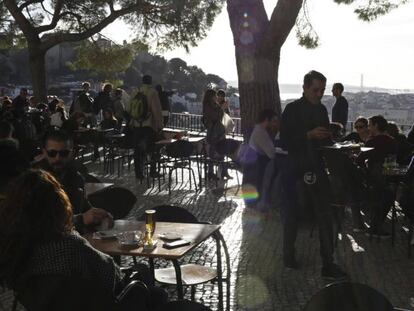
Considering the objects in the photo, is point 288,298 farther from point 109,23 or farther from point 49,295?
point 109,23

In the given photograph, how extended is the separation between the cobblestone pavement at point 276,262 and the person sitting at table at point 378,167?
0.24 metres

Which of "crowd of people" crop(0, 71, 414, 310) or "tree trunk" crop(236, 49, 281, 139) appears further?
"tree trunk" crop(236, 49, 281, 139)

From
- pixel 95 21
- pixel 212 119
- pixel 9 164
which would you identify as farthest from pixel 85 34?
pixel 9 164

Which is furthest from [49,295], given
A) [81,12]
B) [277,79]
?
[81,12]

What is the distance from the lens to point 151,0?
58.5ft

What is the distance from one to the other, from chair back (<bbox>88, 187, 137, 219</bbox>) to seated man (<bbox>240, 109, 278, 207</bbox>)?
315cm

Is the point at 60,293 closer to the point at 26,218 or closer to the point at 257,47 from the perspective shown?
the point at 26,218

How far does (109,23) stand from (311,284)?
14371 mm

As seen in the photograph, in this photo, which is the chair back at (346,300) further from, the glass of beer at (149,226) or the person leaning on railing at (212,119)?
the person leaning on railing at (212,119)

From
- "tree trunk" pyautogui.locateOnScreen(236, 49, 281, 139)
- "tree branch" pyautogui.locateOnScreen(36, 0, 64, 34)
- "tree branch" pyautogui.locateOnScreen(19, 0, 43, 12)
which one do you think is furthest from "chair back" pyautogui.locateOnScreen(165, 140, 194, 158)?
"tree branch" pyautogui.locateOnScreen(19, 0, 43, 12)

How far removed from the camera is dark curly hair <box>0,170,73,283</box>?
2.52 meters

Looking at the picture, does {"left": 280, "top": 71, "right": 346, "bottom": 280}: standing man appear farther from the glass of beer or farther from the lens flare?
the lens flare

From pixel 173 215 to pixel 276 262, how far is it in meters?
1.97

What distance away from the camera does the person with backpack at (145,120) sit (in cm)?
1086
